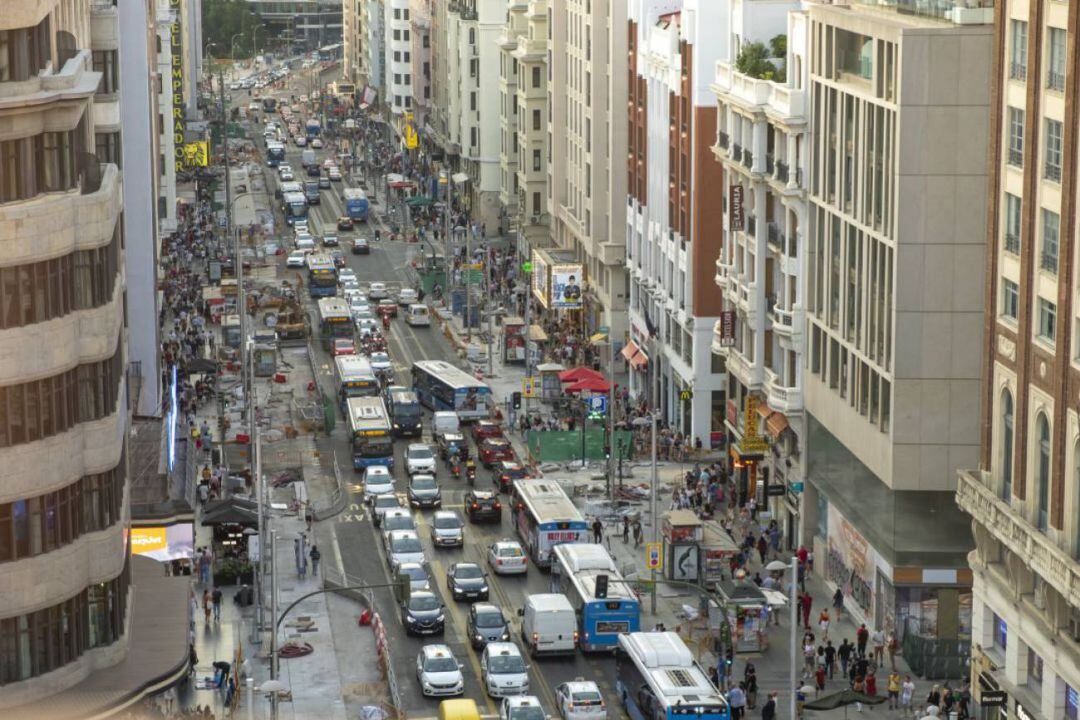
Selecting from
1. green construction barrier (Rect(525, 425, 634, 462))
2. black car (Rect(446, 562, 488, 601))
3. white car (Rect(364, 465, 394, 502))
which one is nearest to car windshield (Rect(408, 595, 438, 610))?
black car (Rect(446, 562, 488, 601))

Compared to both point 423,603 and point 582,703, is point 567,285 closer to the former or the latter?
point 423,603

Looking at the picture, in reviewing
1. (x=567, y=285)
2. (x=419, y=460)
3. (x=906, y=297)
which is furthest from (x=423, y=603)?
(x=567, y=285)

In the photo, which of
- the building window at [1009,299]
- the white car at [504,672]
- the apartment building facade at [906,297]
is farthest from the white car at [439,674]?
the building window at [1009,299]

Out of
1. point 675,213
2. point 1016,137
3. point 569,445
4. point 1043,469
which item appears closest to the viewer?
point 1043,469

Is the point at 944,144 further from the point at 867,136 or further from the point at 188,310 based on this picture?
the point at 188,310

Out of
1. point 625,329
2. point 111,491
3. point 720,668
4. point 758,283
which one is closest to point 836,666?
point 720,668

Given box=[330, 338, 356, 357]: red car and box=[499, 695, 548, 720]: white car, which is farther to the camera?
box=[330, 338, 356, 357]: red car

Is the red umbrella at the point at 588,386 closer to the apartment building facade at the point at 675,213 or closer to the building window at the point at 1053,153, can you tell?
the apartment building facade at the point at 675,213

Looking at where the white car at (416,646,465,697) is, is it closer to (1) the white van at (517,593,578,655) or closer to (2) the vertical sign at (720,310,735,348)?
(1) the white van at (517,593,578,655)
